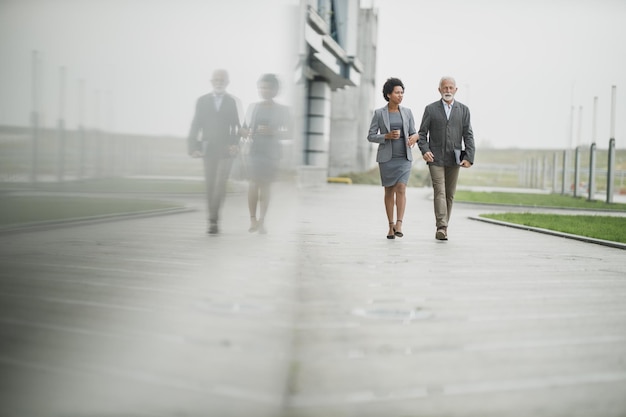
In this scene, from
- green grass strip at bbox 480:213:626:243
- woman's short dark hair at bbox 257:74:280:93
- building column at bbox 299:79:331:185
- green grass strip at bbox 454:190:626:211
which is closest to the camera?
woman's short dark hair at bbox 257:74:280:93

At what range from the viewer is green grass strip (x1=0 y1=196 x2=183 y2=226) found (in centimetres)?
137

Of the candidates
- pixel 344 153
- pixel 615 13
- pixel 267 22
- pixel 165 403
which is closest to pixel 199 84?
pixel 165 403

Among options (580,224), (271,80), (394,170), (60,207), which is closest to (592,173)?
(580,224)

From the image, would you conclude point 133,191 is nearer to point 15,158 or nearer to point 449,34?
point 15,158

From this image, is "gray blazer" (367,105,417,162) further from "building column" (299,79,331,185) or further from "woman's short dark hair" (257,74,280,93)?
"building column" (299,79,331,185)

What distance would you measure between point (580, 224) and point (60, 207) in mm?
12316

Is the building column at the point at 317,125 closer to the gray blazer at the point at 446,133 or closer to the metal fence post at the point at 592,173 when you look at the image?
the metal fence post at the point at 592,173

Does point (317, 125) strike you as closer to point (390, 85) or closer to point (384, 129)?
point (384, 129)

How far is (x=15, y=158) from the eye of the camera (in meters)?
1.32

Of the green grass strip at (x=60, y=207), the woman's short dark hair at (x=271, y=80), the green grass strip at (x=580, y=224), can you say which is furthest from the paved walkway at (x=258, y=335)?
the green grass strip at (x=580, y=224)

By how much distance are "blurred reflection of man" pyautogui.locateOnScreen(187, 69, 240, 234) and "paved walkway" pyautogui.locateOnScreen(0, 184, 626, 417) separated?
8 centimetres

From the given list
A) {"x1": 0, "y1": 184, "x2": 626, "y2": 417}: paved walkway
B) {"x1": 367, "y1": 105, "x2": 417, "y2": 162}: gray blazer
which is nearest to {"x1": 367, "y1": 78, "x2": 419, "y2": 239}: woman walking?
{"x1": 367, "y1": 105, "x2": 417, "y2": 162}: gray blazer

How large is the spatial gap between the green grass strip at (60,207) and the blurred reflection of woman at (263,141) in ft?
3.33

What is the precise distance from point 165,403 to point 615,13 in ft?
7.76
